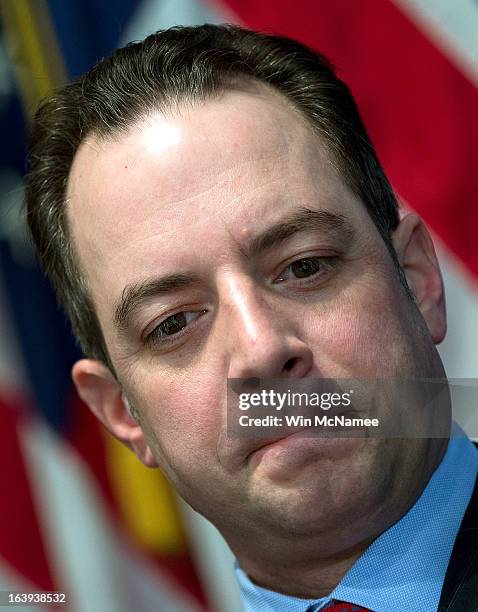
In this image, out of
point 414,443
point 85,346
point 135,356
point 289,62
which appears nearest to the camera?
point 414,443

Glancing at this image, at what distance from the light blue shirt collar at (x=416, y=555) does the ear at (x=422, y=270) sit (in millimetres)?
209

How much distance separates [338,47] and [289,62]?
68cm

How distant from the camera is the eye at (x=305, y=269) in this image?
125 cm

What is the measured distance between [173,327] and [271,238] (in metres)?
0.20

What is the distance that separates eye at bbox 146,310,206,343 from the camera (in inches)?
50.6

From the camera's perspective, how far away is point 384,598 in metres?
1.21

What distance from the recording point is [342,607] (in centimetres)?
122

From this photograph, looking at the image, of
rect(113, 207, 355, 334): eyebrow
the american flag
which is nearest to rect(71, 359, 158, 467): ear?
rect(113, 207, 355, 334): eyebrow

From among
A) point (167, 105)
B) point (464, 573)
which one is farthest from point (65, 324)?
point (464, 573)

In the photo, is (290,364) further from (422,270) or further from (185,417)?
(422,270)

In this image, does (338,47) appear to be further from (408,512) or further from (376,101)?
(408,512)

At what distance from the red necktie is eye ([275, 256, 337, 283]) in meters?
0.44

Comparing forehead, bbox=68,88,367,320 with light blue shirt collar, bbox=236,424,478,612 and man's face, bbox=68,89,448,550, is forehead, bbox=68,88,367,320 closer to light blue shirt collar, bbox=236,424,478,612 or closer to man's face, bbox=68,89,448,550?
man's face, bbox=68,89,448,550

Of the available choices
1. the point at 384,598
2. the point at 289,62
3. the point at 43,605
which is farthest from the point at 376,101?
the point at 43,605
